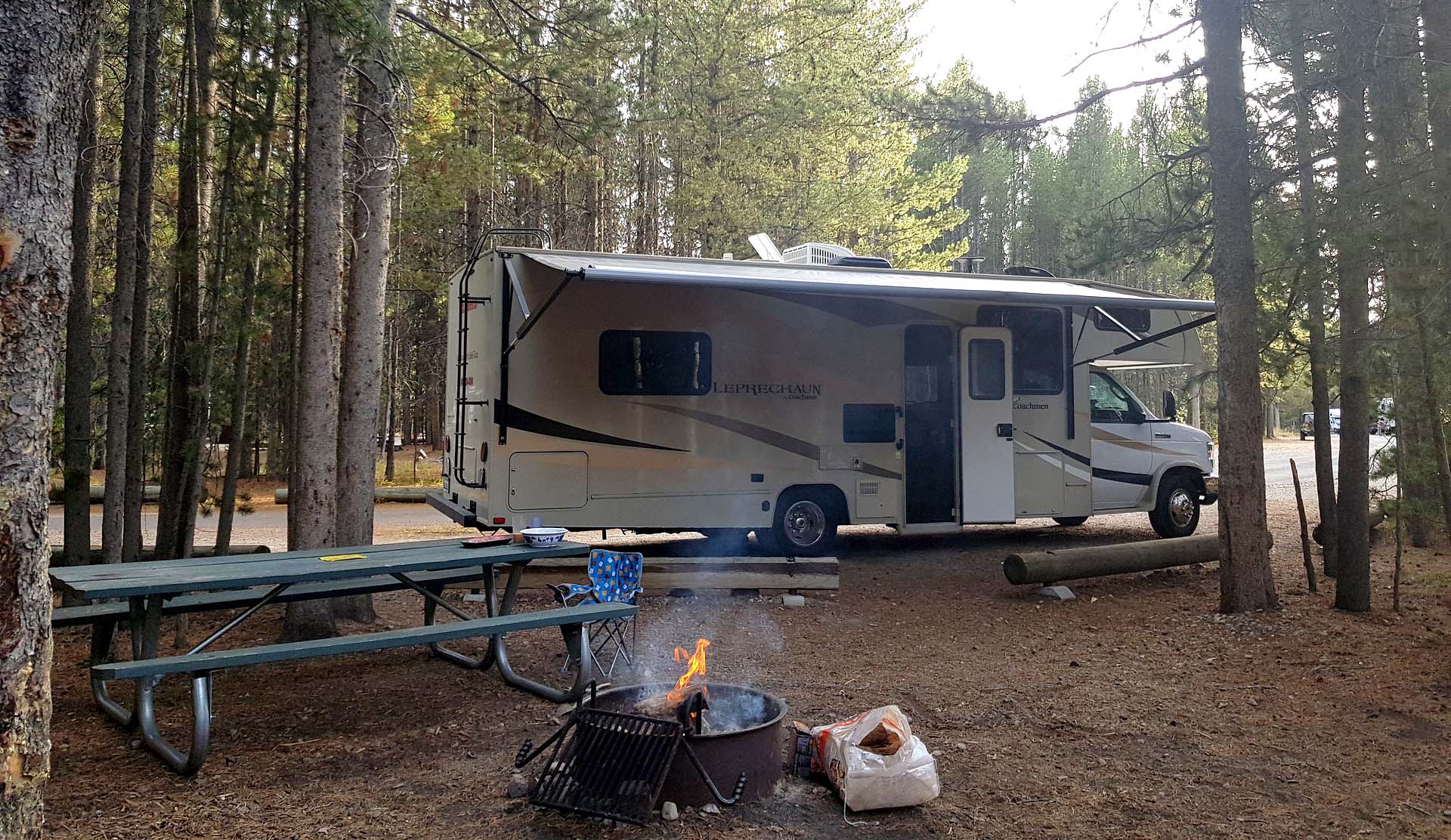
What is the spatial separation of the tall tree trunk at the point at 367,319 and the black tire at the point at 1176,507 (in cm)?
800

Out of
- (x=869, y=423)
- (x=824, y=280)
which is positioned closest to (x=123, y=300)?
(x=824, y=280)

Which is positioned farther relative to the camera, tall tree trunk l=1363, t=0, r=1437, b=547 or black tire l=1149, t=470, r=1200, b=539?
black tire l=1149, t=470, r=1200, b=539

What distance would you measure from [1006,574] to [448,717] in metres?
4.68

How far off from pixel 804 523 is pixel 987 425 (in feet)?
6.76

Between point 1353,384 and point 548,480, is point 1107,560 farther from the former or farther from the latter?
point 548,480

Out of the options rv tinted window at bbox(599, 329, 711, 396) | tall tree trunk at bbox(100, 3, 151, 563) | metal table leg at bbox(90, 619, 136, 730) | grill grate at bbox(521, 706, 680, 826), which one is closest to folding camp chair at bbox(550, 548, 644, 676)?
grill grate at bbox(521, 706, 680, 826)

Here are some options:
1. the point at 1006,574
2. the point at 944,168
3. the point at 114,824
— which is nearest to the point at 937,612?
the point at 1006,574

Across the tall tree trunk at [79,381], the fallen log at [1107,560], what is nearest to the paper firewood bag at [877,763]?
the fallen log at [1107,560]

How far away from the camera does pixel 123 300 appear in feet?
21.1

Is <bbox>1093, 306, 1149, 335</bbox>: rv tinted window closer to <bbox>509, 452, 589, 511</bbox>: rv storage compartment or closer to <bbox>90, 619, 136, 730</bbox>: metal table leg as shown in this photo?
<bbox>509, 452, 589, 511</bbox>: rv storage compartment

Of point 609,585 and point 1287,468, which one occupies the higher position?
point 1287,468

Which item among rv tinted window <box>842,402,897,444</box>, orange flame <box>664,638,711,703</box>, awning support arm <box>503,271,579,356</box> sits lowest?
orange flame <box>664,638,711,703</box>

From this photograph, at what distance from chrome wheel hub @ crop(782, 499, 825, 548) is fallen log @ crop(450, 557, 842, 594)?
1.03 metres

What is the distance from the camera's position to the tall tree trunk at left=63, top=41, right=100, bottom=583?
6.13 metres
